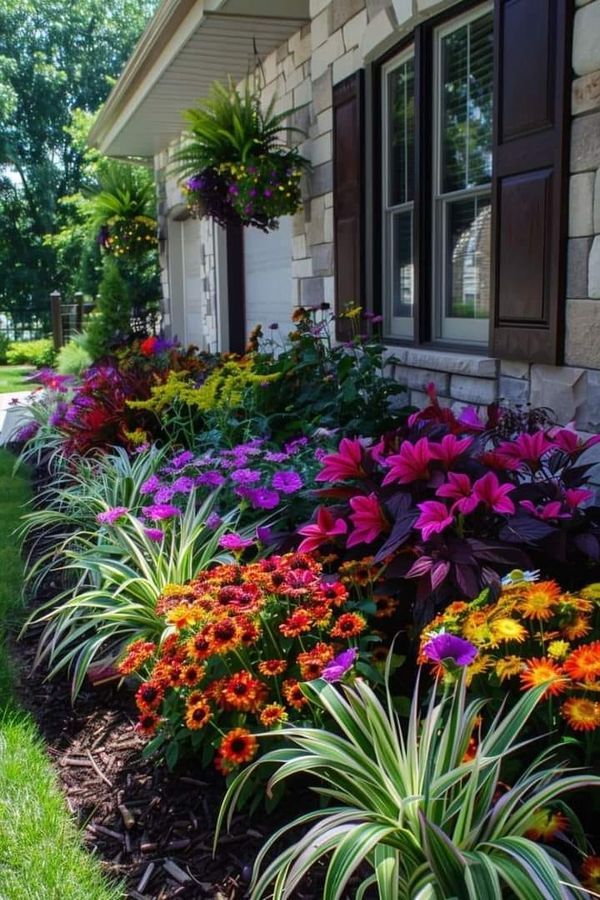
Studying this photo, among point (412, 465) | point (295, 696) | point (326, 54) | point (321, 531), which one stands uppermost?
point (326, 54)

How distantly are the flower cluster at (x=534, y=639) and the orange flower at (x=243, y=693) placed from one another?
0.43 meters

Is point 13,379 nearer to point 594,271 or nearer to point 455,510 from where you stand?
point 594,271

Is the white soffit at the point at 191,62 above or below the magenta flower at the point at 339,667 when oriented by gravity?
above

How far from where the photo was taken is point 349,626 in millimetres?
2111

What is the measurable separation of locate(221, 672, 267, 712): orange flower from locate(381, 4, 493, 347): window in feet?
8.06

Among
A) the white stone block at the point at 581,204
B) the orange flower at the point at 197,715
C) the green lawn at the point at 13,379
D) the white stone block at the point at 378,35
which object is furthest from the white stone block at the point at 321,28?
the green lawn at the point at 13,379

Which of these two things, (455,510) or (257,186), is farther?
(257,186)

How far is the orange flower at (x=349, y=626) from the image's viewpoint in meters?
2.09

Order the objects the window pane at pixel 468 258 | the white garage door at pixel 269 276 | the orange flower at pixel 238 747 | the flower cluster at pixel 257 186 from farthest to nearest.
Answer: the white garage door at pixel 269 276
the flower cluster at pixel 257 186
the window pane at pixel 468 258
the orange flower at pixel 238 747

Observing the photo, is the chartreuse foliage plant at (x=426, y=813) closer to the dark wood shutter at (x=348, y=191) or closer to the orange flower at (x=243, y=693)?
the orange flower at (x=243, y=693)

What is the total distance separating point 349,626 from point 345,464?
635mm

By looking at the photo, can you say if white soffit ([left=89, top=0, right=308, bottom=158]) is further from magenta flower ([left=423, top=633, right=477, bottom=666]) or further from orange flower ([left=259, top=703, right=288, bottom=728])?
magenta flower ([left=423, top=633, right=477, bottom=666])

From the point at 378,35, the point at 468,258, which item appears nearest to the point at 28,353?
the point at 378,35

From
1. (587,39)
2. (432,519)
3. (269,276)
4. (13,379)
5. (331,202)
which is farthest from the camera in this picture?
(13,379)
